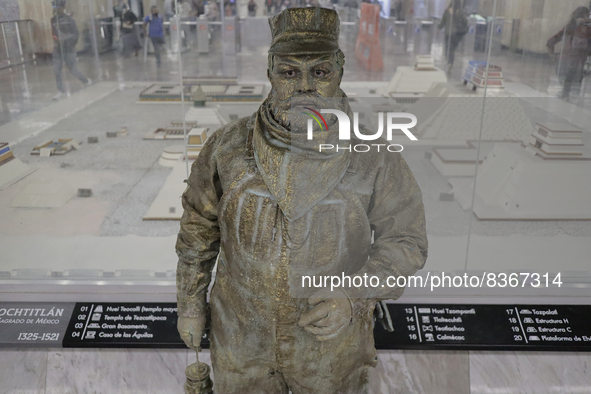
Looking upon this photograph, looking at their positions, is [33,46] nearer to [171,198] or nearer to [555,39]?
[171,198]

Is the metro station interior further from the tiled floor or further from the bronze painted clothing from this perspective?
the bronze painted clothing

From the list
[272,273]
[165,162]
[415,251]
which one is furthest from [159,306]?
[415,251]

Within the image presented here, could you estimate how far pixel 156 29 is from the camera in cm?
276

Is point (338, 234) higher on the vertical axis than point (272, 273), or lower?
higher

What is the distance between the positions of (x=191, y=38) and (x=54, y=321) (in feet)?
5.60

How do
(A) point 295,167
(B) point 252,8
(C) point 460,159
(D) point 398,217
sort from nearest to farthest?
(A) point 295,167 → (D) point 398,217 → (B) point 252,8 → (C) point 460,159

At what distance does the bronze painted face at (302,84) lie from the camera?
1471 mm

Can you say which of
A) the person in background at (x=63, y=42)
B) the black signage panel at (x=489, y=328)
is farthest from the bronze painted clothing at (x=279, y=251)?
the person in background at (x=63, y=42)

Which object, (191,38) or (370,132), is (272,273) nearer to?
(370,132)

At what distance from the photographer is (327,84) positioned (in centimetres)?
150

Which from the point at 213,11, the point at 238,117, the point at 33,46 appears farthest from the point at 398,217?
the point at 33,46

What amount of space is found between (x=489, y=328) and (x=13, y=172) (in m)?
2.84

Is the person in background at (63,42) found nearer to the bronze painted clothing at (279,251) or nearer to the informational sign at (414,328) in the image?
the informational sign at (414,328)

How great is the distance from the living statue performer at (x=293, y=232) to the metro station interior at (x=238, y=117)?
0.46 meters
